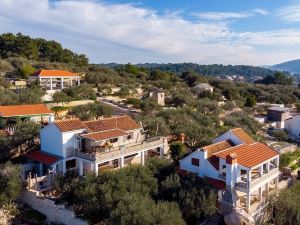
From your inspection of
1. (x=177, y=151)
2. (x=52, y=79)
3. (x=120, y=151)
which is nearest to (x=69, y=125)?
(x=120, y=151)

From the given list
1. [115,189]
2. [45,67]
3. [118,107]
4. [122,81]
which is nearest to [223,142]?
[115,189]

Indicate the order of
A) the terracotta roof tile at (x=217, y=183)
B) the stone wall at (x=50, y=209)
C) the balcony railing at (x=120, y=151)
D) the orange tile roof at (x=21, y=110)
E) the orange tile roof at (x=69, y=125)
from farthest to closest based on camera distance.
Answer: the orange tile roof at (x=21, y=110), the orange tile roof at (x=69, y=125), the balcony railing at (x=120, y=151), the terracotta roof tile at (x=217, y=183), the stone wall at (x=50, y=209)

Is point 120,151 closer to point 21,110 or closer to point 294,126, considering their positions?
point 21,110

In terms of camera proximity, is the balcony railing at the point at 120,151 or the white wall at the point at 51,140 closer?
the balcony railing at the point at 120,151

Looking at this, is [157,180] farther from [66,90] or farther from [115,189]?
[66,90]

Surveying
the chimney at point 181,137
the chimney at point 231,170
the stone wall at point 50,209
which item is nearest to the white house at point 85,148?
the stone wall at point 50,209

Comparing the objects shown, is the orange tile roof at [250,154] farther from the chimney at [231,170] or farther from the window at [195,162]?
the window at [195,162]

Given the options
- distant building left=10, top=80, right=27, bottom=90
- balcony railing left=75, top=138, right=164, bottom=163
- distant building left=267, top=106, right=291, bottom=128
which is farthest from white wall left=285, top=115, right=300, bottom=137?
distant building left=10, top=80, right=27, bottom=90

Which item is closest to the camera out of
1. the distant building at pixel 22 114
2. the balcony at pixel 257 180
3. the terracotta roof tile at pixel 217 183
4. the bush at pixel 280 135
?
the balcony at pixel 257 180
